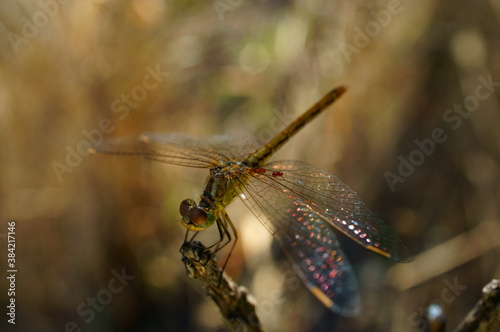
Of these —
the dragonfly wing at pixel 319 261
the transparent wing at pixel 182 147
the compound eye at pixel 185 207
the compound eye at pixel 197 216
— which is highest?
the transparent wing at pixel 182 147

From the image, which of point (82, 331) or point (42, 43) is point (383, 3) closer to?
point (42, 43)

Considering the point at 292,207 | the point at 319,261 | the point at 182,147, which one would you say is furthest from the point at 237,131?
the point at 319,261

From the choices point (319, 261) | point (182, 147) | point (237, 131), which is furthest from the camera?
point (237, 131)

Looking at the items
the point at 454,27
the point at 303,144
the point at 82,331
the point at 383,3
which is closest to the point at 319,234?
the point at 303,144

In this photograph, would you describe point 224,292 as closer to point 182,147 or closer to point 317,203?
point 317,203

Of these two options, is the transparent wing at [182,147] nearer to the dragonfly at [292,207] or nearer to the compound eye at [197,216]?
the dragonfly at [292,207]

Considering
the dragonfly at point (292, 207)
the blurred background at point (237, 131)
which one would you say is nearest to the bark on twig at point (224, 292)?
the dragonfly at point (292, 207)

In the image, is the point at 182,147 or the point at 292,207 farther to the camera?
the point at 182,147
